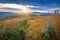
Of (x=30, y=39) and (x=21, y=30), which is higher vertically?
(x=21, y=30)

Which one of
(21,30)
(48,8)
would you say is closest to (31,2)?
(48,8)

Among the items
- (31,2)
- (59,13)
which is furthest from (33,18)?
(59,13)

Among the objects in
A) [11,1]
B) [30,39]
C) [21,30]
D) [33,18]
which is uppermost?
[11,1]

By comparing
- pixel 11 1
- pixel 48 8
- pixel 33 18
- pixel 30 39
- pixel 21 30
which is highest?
pixel 11 1

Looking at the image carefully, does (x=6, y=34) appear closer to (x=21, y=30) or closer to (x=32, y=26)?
(x=21, y=30)

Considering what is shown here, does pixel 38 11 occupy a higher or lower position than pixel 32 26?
higher

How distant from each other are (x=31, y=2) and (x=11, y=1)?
0.30 metres

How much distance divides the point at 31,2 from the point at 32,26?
1.20 ft

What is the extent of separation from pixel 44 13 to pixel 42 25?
18 cm

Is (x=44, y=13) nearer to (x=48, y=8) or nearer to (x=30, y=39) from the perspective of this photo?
(x=48, y=8)

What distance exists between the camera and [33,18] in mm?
1930

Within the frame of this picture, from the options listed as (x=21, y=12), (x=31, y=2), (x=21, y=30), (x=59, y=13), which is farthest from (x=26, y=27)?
(x=59, y=13)

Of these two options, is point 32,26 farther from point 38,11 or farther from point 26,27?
point 38,11

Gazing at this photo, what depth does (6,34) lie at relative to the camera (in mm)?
1911
